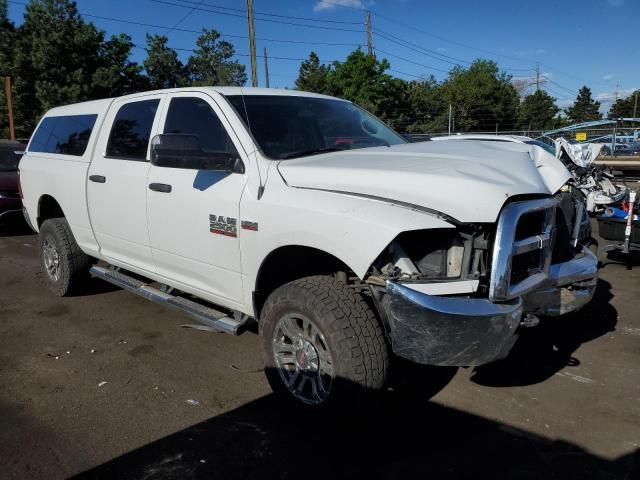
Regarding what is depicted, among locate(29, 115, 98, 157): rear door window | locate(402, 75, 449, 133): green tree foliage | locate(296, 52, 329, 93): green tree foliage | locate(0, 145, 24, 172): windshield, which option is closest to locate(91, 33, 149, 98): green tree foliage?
locate(296, 52, 329, 93): green tree foliage

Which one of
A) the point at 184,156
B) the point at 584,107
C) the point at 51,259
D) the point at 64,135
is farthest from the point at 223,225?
the point at 584,107

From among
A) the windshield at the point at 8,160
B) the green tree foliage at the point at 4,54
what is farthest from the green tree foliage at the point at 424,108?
the windshield at the point at 8,160

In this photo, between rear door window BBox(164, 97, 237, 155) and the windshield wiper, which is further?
rear door window BBox(164, 97, 237, 155)

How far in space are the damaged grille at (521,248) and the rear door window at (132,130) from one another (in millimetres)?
2902

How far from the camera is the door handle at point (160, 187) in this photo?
150 inches

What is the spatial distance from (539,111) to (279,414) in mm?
80744

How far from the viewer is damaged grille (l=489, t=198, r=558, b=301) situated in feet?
8.36

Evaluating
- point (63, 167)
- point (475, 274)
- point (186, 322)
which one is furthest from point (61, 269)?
point (475, 274)

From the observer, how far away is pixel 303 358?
3076mm

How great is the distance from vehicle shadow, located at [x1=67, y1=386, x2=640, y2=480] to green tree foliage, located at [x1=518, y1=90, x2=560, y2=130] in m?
68.3

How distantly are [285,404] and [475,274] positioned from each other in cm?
145

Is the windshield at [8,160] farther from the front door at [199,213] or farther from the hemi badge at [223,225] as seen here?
the hemi badge at [223,225]

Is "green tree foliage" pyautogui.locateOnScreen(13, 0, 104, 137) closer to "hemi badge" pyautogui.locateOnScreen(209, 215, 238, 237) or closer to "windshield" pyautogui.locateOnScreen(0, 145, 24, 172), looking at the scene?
"windshield" pyautogui.locateOnScreen(0, 145, 24, 172)

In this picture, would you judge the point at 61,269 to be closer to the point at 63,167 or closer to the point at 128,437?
the point at 63,167
